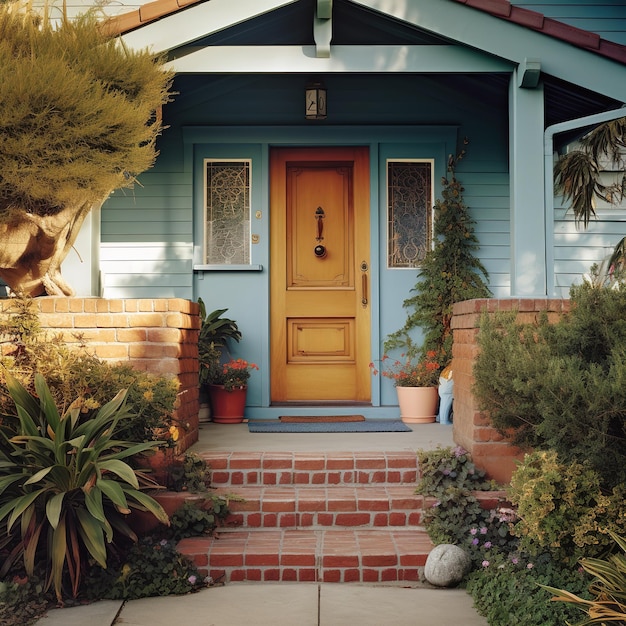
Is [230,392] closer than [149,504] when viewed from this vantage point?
No

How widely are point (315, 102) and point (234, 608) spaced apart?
4.12 m

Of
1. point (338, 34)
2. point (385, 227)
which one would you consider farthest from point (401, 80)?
point (385, 227)

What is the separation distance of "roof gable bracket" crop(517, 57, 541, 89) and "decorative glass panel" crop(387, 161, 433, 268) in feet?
5.71

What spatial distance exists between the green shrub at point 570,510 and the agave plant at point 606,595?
9.2 inches

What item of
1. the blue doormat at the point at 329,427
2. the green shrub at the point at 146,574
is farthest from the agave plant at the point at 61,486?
the blue doormat at the point at 329,427

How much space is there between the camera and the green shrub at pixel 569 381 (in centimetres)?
327

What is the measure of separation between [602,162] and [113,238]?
14.3 feet

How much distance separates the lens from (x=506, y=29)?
16.9 feet

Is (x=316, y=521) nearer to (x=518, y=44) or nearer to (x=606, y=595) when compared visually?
(x=606, y=595)

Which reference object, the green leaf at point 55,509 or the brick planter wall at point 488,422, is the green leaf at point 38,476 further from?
the brick planter wall at point 488,422

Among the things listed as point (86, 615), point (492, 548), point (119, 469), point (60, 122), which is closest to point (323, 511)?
point (492, 548)

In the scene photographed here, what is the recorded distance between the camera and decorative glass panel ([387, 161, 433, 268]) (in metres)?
6.83

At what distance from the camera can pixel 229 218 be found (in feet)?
22.3

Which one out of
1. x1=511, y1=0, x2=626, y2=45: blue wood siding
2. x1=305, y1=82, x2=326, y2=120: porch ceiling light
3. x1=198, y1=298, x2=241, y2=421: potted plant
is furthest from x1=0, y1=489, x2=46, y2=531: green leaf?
x1=511, y1=0, x2=626, y2=45: blue wood siding
